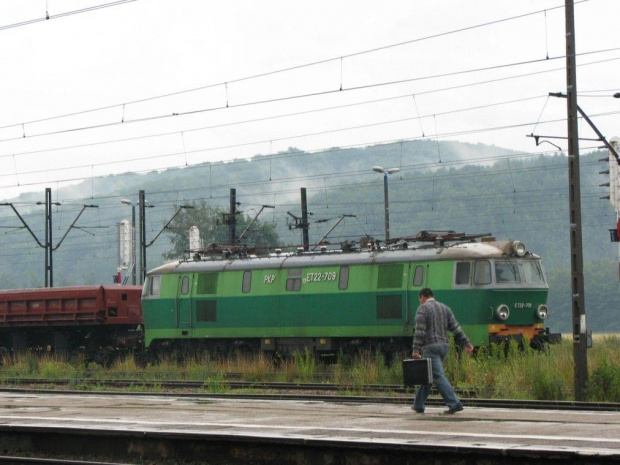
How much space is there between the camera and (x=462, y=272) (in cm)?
2600

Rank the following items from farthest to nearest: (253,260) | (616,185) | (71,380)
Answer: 1. (616,185)
2. (253,260)
3. (71,380)

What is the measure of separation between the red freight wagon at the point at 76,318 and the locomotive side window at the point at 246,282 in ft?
18.6

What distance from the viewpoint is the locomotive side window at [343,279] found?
91.7ft

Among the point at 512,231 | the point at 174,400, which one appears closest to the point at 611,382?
the point at 174,400

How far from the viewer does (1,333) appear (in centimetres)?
3694

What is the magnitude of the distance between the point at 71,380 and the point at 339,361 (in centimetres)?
672

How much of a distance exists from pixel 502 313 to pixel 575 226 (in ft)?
24.2

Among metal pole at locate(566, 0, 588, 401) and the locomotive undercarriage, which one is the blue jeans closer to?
metal pole at locate(566, 0, 588, 401)

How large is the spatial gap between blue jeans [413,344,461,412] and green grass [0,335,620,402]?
4335 mm

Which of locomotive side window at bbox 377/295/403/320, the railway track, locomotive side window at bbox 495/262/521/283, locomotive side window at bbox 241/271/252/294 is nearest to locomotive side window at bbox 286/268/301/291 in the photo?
locomotive side window at bbox 241/271/252/294

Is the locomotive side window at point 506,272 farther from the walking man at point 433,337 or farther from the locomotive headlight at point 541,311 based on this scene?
the walking man at point 433,337

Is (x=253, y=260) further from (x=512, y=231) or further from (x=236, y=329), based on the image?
(x=512, y=231)

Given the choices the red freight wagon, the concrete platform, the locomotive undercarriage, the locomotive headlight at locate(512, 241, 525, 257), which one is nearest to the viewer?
the concrete platform

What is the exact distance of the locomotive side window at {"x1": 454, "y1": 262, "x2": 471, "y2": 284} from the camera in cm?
2594
